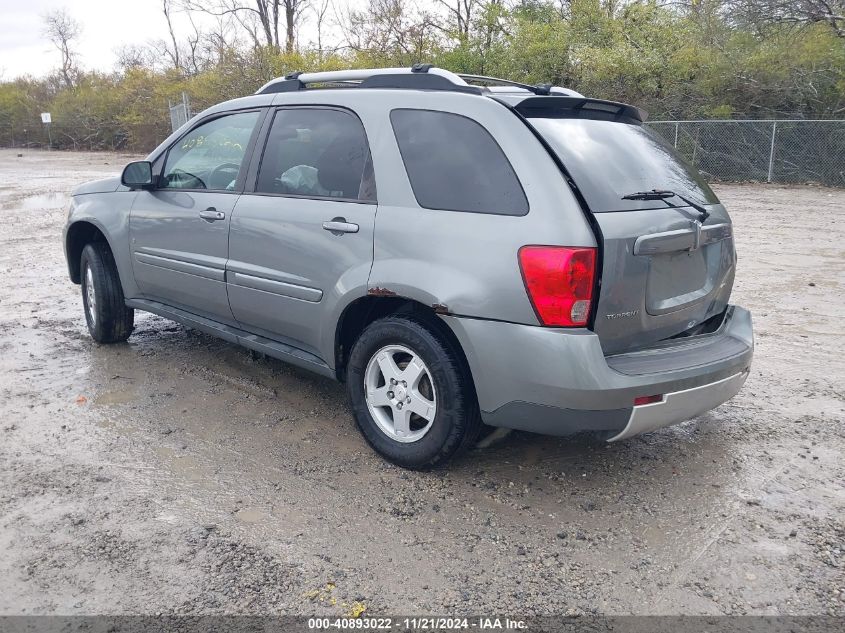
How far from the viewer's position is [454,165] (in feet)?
11.1

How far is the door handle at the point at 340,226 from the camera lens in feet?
11.9

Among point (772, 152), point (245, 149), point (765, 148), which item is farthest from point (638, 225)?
point (765, 148)

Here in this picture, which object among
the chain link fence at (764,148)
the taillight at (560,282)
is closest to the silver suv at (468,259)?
the taillight at (560,282)

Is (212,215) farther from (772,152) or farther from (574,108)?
(772,152)

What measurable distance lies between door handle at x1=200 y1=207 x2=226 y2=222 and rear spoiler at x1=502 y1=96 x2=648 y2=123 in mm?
1922

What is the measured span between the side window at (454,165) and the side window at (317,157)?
26cm

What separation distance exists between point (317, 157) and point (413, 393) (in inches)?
56.9

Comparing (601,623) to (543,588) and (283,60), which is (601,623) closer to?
(543,588)

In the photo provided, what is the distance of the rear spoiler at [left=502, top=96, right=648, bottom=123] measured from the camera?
3.37m

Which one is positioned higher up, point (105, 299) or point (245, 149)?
point (245, 149)

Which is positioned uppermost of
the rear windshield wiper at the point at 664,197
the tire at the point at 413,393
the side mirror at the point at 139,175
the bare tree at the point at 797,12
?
the bare tree at the point at 797,12

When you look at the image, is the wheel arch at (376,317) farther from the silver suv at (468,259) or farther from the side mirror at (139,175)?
the side mirror at (139,175)

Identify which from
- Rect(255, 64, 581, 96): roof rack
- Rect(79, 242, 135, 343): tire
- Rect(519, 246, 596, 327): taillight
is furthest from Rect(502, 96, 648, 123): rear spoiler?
Rect(79, 242, 135, 343): tire

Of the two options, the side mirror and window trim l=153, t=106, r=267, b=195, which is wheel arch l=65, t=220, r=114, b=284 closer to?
the side mirror
